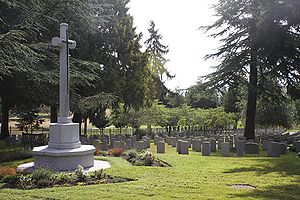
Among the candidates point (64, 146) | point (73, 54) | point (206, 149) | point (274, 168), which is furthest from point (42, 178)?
point (73, 54)

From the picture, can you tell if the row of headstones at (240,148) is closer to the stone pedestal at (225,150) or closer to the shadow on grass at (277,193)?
the stone pedestal at (225,150)

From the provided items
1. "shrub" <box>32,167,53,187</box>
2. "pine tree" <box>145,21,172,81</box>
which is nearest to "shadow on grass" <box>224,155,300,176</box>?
"shrub" <box>32,167,53,187</box>

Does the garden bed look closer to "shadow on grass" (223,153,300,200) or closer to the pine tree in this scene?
"shadow on grass" (223,153,300,200)

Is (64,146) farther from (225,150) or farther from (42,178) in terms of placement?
(225,150)

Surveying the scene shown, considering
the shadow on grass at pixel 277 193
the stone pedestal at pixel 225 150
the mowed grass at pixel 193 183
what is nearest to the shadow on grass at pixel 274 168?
the mowed grass at pixel 193 183

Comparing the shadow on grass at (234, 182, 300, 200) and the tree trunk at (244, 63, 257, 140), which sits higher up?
the tree trunk at (244, 63, 257, 140)

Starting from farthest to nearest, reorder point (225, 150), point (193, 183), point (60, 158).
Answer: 1. point (225, 150)
2. point (60, 158)
3. point (193, 183)

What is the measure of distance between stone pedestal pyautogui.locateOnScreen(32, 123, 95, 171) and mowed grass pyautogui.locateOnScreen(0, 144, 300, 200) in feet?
3.79

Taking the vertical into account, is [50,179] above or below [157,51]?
below

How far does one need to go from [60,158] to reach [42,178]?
212 cm

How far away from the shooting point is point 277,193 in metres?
9.42

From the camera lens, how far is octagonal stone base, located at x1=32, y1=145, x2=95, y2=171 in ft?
41.4

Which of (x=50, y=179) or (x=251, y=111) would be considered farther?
(x=251, y=111)

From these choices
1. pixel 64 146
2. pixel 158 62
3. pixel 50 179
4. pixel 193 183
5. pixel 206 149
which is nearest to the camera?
pixel 193 183
